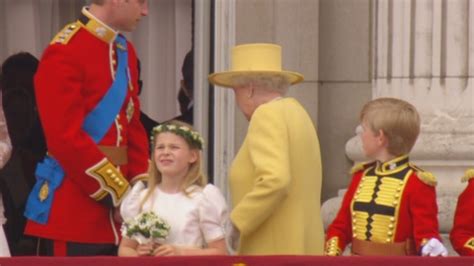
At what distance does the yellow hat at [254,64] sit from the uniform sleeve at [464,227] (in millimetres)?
1010

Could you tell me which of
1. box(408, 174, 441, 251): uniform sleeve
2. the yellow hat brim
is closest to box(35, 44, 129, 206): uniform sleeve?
the yellow hat brim

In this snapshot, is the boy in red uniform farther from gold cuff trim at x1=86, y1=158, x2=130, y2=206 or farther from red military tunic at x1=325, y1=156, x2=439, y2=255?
gold cuff trim at x1=86, y1=158, x2=130, y2=206

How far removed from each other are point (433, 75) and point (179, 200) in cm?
262

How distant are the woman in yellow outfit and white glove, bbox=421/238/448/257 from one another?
69 cm

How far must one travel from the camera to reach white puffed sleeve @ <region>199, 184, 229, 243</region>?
374 inches

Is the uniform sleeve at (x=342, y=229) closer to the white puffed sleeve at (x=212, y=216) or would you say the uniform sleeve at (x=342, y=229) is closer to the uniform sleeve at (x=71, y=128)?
the white puffed sleeve at (x=212, y=216)

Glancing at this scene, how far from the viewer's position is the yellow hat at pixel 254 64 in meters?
9.88

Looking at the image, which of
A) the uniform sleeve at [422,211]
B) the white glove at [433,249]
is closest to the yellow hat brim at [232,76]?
the uniform sleeve at [422,211]

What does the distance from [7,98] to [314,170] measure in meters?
3.30

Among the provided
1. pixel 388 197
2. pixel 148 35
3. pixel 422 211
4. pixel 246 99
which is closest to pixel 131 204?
pixel 246 99

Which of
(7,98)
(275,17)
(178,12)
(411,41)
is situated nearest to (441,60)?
(411,41)

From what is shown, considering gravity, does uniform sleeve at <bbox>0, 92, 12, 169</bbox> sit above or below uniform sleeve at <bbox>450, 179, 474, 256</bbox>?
above

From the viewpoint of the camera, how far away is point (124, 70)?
10.2m

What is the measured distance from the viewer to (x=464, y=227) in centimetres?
968
